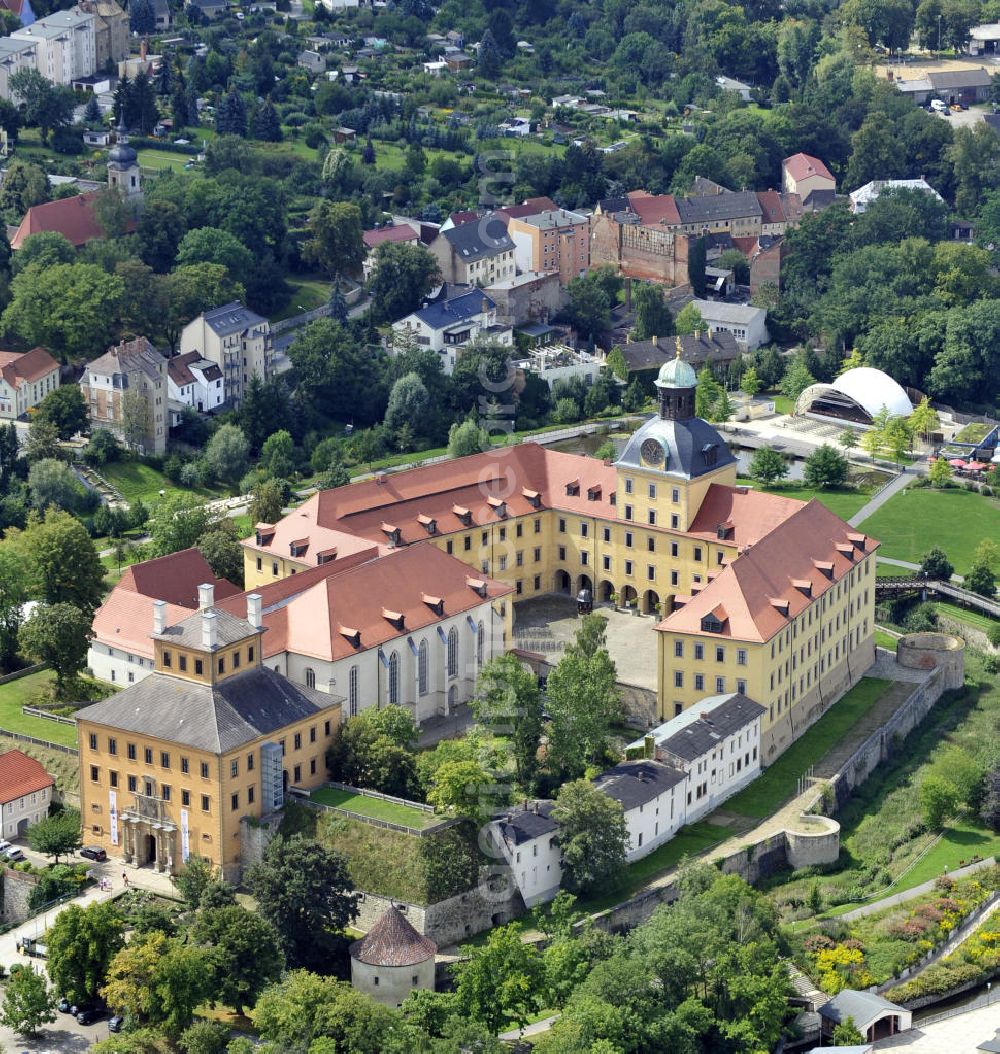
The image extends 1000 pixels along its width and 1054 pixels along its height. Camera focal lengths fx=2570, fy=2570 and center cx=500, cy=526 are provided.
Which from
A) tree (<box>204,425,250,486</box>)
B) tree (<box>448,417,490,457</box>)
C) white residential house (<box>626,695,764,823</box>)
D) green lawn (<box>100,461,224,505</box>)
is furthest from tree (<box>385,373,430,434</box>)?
white residential house (<box>626,695,764,823</box>)

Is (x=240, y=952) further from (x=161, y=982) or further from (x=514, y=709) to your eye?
(x=514, y=709)

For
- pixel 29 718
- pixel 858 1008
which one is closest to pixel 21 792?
pixel 29 718

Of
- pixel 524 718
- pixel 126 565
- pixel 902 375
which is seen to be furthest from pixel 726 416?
pixel 524 718

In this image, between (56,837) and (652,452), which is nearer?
(56,837)

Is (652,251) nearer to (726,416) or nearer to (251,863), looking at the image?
(726,416)

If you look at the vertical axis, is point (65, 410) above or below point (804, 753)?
above

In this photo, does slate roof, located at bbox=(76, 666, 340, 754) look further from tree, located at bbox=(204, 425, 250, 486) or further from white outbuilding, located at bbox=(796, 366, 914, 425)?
white outbuilding, located at bbox=(796, 366, 914, 425)

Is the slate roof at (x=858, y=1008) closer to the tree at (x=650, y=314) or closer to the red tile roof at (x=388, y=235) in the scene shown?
the tree at (x=650, y=314)

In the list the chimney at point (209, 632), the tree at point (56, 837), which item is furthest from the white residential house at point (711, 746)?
the tree at point (56, 837)

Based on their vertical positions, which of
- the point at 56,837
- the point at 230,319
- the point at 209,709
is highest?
the point at 209,709
